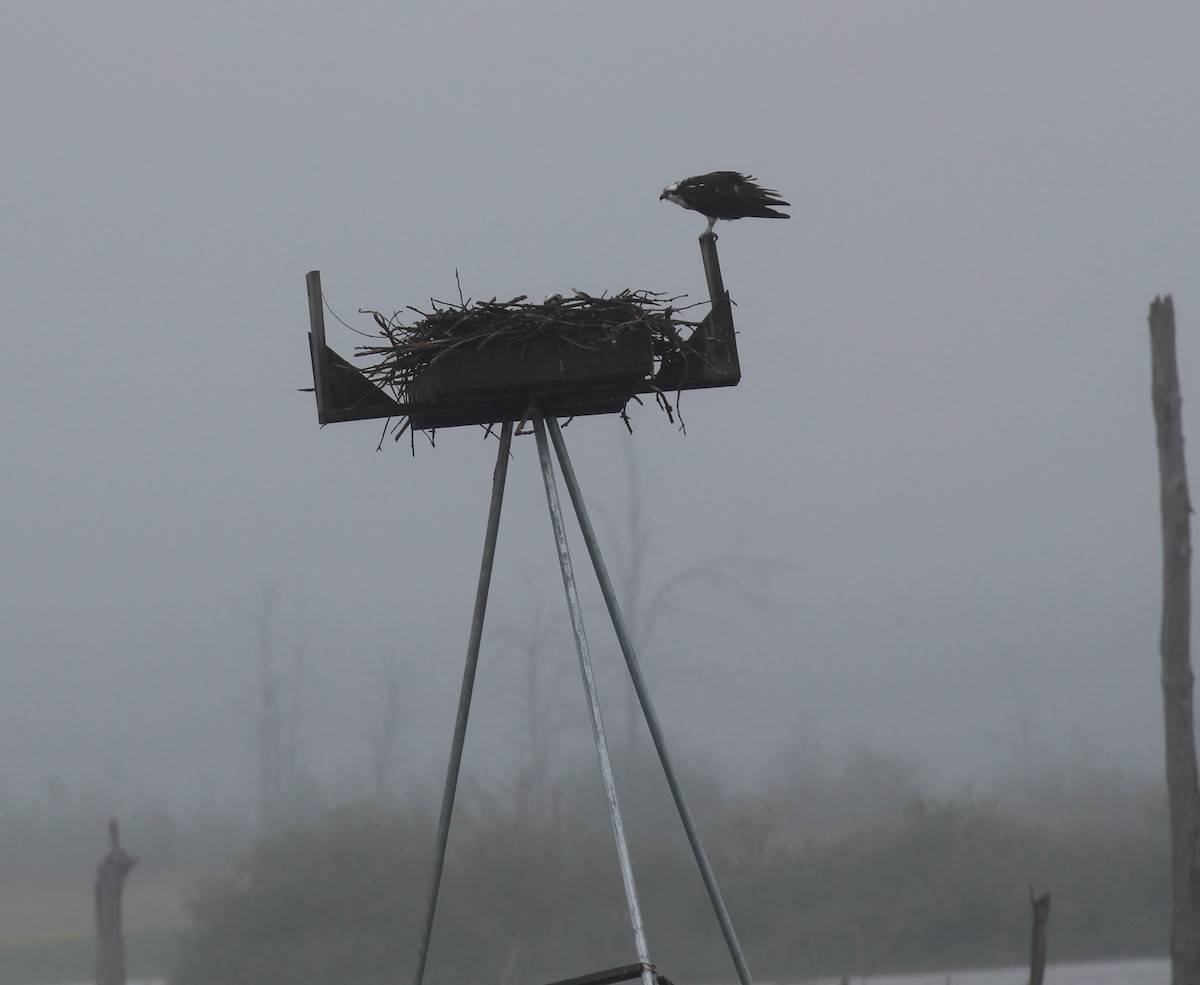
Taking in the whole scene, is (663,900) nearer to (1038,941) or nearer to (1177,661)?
(1177,661)

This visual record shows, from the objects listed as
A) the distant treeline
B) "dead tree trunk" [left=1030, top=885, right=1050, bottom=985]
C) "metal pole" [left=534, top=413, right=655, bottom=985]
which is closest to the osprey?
"metal pole" [left=534, top=413, right=655, bottom=985]

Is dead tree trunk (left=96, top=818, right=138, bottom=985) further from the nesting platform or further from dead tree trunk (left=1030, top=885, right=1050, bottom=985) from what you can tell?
the nesting platform

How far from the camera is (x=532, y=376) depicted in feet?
11.4

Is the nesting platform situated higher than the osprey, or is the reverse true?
the osprey

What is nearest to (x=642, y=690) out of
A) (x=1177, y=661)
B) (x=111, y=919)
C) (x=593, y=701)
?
(x=593, y=701)

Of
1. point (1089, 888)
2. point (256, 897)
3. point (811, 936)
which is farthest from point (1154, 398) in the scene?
point (256, 897)

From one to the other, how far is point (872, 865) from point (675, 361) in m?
10.6

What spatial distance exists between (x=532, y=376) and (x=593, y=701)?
0.79m

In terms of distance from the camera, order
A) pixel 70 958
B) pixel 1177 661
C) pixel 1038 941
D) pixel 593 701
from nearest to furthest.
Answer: pixel 593 701 < pixel 1038 941 < pixel 1177 661 < pixel 70 958

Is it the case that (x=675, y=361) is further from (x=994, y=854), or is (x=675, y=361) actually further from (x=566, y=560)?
(x=994, y=854)

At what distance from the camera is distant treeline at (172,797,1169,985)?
38.8ft

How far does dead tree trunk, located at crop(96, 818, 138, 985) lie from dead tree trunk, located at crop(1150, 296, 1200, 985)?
7143 mm

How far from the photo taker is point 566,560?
11.3 feet

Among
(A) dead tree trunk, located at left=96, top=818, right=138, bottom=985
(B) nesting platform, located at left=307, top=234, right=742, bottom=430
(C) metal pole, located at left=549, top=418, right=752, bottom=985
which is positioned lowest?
(A) dead tree trunk, located at left=96, top=818, right=138, bottom=985
